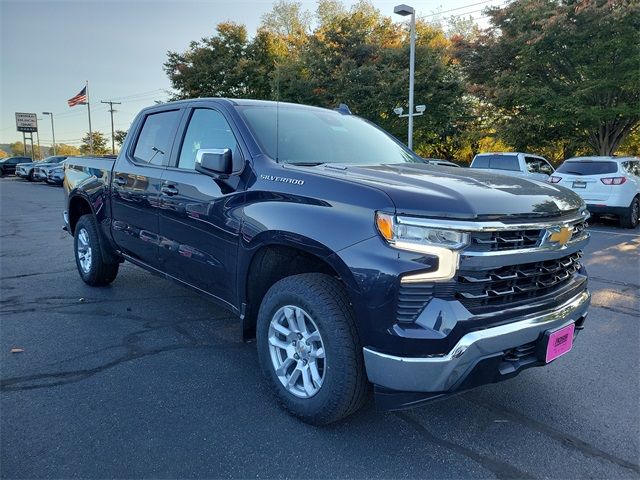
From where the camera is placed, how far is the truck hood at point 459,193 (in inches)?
88.8

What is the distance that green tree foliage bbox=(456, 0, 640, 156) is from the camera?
15711 millimetres

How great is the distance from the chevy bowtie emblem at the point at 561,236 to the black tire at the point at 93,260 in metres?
4.41

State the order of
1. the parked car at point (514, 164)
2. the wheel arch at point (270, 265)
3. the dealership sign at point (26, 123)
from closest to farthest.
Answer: the wheel arch at point (270, 265)
the parked car at point (514, 164)
the dealership sign at point (26, 123)

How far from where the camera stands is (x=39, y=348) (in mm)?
3717

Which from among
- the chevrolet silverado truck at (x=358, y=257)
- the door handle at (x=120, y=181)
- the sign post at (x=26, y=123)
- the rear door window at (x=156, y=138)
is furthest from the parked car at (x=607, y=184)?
the sign post at (x=26, y=123)

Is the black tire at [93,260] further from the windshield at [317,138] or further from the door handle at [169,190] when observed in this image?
the windshield at [317,138]

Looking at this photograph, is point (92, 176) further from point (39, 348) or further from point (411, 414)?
point (411, 414)

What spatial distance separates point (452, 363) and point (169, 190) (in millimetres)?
2564

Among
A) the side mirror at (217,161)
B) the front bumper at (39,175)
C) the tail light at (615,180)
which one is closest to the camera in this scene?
the side mirror at (217,161)

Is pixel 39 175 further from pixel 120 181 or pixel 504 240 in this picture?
pixel 504 240

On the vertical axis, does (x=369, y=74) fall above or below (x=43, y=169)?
above

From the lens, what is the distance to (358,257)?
2.32 meters

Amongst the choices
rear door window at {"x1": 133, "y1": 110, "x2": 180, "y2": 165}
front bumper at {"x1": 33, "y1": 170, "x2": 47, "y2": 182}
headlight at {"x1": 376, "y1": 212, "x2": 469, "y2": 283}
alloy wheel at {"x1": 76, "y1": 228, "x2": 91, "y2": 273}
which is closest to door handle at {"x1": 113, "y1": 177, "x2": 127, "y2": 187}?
rear door window at {"x1": 133, "y1": 110, "x2": 180, "y2": 165}

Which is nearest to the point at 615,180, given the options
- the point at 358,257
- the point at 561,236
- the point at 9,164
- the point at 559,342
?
the point at 561,236
